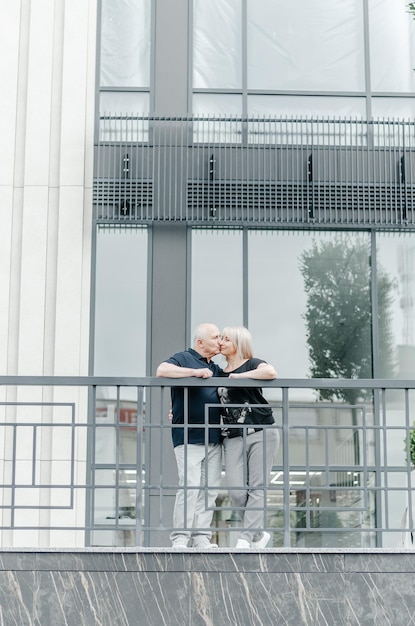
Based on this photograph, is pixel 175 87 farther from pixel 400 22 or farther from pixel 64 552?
pixel 64 552

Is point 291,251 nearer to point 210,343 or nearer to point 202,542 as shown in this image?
point 210,343

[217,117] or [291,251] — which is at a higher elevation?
[217,117]

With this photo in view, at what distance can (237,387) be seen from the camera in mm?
7637

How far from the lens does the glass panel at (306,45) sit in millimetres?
11938

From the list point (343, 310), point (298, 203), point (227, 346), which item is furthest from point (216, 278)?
point (227, 346)

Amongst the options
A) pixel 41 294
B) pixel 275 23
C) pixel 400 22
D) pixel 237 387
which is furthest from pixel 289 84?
pixel 237 387

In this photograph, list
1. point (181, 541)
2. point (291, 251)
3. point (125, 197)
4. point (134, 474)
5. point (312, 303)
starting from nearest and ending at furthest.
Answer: point (181, 541)
point (134, 474)
point (125, 197)
point (312, 303)
point (291, 251)

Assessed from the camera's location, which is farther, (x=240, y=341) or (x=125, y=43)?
(x=125, y=43)

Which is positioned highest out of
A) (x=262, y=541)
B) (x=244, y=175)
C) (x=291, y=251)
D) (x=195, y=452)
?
(x=244, y=175)

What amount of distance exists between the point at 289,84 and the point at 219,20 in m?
1.15

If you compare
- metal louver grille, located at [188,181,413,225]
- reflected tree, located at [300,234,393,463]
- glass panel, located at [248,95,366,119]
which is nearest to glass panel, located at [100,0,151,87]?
glass panel, located at [248,95,366,119]

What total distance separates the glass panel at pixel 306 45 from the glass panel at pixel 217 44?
0.52 feet

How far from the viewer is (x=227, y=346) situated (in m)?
7.87

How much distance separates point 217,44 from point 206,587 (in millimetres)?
7181
